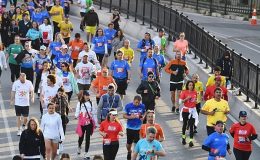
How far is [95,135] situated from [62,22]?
8783 mm

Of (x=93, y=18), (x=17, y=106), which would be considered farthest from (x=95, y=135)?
(x=93, y=18)

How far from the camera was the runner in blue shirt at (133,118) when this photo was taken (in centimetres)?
2030

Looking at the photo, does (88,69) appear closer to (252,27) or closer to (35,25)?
(35,25)

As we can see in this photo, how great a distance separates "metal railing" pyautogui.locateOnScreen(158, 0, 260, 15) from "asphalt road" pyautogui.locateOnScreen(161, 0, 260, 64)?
45cm

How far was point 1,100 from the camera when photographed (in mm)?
26531

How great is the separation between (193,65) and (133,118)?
10082mm

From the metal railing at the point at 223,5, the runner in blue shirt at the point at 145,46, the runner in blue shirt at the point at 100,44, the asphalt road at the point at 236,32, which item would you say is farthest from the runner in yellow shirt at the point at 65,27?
the metal railing at the point at 223,5

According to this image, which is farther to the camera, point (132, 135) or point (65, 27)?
point (65, 27)

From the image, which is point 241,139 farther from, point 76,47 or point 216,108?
point 76,47

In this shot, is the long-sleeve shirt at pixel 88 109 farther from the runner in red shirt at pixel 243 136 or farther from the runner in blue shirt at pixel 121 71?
the runner in blue shirt at pixel 121 71

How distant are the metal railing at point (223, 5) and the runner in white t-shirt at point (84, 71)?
22.7m

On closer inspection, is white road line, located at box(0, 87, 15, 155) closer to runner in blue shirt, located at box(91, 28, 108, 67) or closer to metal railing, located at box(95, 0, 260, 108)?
runner in blue shirt, located at box(91, 28, 108, 67)

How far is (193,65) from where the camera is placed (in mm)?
30203

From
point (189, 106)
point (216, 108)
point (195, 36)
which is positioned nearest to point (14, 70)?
point (195, 36)
